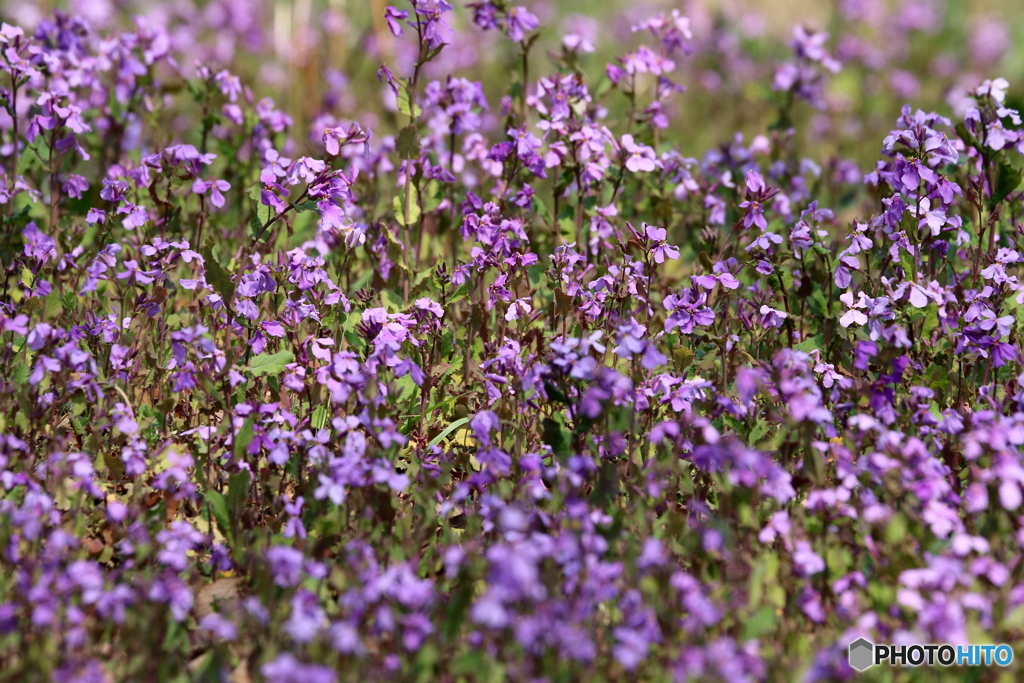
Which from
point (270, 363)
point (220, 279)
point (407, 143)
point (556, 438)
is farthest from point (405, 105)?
point (556, 438)

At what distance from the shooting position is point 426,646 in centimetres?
271

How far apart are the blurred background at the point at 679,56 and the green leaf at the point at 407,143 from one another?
2327 mm

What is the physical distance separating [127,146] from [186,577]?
11.8 feet

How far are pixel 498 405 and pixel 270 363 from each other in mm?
848

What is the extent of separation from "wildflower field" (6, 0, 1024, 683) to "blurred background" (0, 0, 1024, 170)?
86.0 inches

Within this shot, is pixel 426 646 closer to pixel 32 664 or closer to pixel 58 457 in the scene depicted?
pixel 32 664

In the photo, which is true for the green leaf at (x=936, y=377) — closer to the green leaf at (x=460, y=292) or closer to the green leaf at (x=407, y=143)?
the green leaf at (x=460, y=292)

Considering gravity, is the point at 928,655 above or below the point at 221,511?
below

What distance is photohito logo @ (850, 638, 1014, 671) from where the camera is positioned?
284 centimetres

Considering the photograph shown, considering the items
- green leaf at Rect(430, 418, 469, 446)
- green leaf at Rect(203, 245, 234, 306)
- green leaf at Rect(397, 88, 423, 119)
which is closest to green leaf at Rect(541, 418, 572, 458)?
green leaf at Rect(430, 418, 469, 446)

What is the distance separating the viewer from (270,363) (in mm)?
3771

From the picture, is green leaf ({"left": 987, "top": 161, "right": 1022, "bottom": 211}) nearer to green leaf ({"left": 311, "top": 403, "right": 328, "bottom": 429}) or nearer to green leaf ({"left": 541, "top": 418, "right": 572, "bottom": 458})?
green leaf ({"left": 541, "top": 418, "right": 572, "bottom": 458})

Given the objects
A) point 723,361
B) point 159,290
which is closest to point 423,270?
point 159,290

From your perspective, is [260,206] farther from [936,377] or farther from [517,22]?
[936,377]
